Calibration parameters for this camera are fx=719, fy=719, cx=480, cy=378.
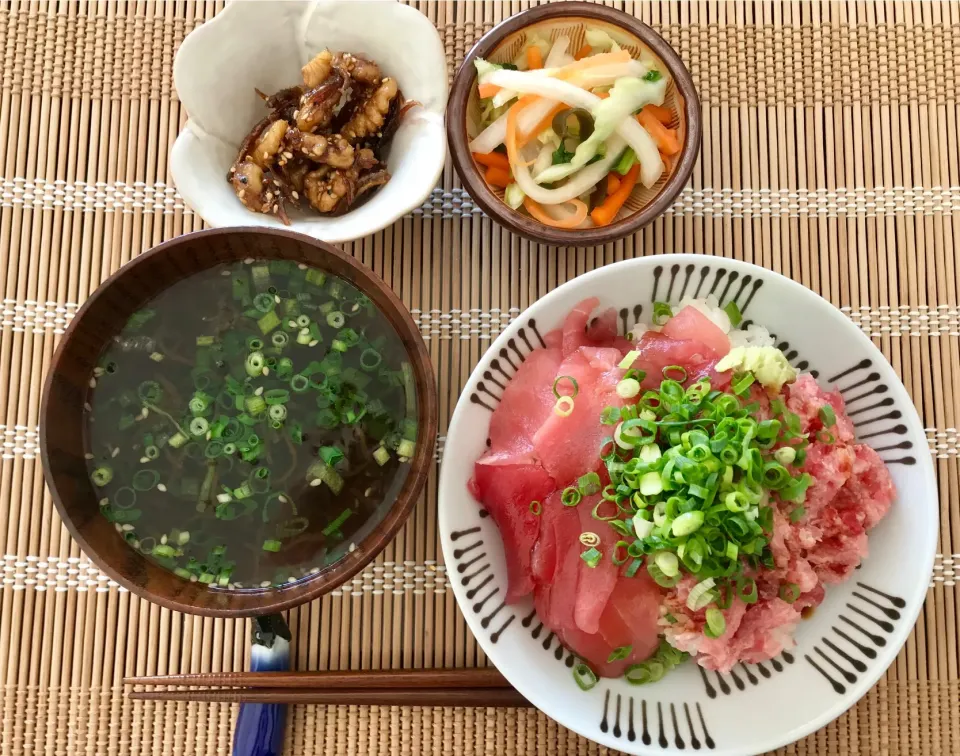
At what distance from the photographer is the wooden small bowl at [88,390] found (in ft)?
4.76

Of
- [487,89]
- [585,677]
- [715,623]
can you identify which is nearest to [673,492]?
[715,623]

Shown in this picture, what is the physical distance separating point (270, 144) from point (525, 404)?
90cm

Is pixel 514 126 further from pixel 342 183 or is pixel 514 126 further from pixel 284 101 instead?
pixel 284 101

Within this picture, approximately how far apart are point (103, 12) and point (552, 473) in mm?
1810

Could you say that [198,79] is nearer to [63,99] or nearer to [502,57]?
[63,99]

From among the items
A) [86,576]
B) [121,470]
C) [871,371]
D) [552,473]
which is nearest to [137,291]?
[121,470]

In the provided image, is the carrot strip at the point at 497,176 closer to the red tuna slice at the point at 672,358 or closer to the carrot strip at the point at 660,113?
the carrot strip at the point at 660,113

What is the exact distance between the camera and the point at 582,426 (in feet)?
5.34

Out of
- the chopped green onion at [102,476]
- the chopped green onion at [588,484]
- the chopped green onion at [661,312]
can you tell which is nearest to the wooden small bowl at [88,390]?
the chopped green onion at [102,476]

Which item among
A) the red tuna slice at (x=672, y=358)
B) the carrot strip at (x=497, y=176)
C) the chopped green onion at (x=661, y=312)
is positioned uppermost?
the carrot strip at (x=497, y=176)

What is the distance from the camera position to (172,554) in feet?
5.17

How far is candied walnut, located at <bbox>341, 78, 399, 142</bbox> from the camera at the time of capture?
1802 mm

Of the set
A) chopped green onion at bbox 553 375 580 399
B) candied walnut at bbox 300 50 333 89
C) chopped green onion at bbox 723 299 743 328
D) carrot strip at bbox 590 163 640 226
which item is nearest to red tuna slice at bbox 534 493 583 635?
chopped green onion at bbox 553 375 580 399

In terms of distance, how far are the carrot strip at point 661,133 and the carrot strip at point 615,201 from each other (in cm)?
8
